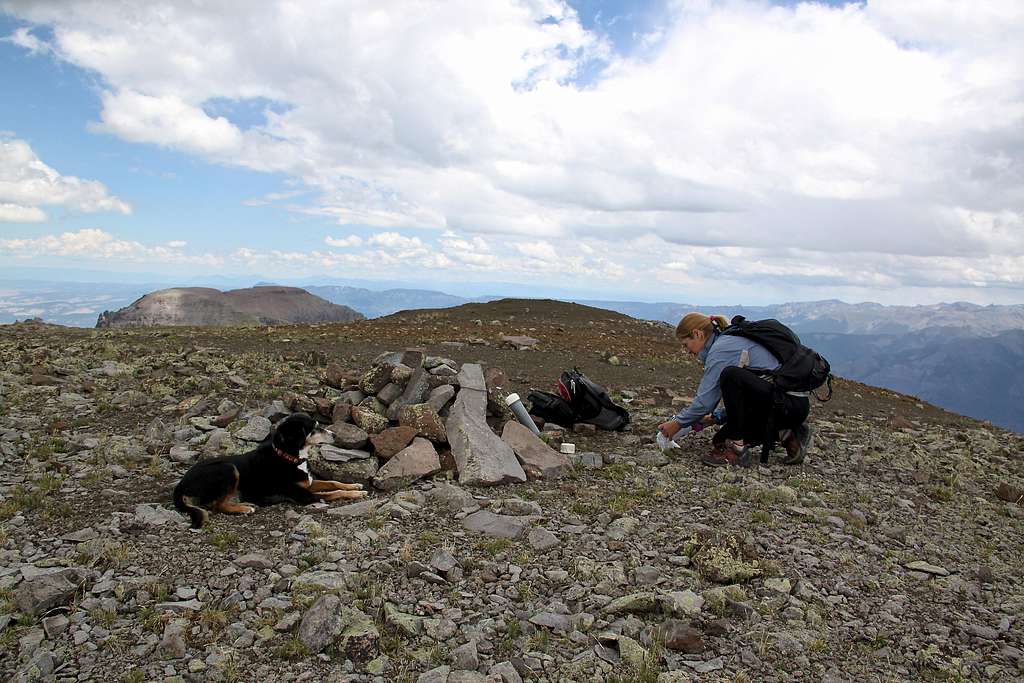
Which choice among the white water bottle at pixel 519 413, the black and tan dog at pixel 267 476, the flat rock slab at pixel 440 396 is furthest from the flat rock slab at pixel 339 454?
the white water bottle at pixel 519 413

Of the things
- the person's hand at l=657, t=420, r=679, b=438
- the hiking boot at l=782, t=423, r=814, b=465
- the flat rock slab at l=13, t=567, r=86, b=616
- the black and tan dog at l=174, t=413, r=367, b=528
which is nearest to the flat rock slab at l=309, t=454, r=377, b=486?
the black and tan dog at l=174, t=413, r=367, b=528

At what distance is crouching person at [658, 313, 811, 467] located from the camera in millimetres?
8164

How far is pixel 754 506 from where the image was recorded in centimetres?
698

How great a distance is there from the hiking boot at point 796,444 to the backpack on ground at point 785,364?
531 mm

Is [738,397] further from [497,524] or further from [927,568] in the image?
[497,524]

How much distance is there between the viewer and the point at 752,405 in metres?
8.21

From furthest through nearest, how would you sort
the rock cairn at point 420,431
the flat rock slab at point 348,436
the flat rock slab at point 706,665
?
the flat rock slab at point 348,436 → the rock cairn at point 420,431 → the flat rock slab at point 706,665

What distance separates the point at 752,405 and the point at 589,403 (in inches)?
123

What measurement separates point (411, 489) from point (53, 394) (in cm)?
828

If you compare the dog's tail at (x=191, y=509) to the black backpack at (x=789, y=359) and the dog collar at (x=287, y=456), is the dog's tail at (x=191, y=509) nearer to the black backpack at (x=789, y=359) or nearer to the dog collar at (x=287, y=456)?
the dog collar at (x=287, y=456)

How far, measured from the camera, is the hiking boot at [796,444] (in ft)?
28.6

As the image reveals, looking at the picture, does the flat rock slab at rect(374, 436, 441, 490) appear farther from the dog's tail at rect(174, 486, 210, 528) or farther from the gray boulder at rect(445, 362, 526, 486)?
the dog's tail at rect(174, 486, 210, 528)

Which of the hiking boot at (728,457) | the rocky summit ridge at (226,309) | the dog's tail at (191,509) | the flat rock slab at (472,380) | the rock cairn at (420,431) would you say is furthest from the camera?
the rocky summit ridge at (226,309)

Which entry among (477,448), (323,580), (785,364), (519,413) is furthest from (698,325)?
(323,580)
